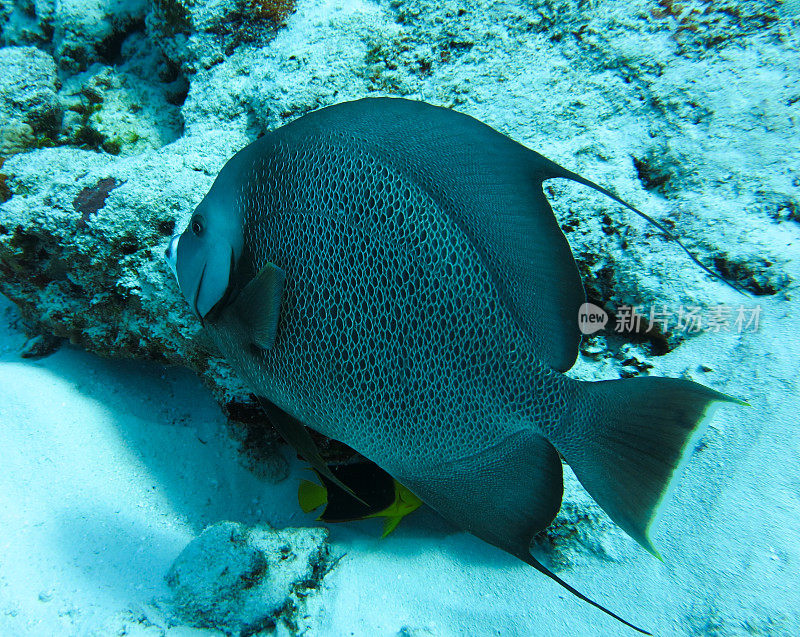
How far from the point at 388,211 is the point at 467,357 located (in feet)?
1.26

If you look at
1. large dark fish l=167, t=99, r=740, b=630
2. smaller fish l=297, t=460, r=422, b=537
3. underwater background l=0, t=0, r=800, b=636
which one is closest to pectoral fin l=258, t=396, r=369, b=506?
large dark fish l=167, t=99, r=740, b=630

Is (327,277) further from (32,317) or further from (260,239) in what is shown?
(32,317)

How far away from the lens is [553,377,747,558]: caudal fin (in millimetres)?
848

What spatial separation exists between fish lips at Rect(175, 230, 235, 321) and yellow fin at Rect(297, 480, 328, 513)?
44.9 inches

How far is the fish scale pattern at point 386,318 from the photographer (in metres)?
0.94

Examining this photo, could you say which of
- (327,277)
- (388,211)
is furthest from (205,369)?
(388,211)

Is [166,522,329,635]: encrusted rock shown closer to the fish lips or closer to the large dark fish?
the large dark fish

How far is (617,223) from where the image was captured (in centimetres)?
156

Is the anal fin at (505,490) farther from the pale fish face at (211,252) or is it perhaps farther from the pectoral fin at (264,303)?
the pale fish face at (211,252)

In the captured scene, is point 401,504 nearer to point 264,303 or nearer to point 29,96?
point 264,303

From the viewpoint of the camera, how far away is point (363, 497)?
1847 millimetres

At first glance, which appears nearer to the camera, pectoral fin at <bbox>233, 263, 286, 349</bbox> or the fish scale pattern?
the fish scale pattern

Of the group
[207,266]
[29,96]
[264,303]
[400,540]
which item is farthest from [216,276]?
[29,96]

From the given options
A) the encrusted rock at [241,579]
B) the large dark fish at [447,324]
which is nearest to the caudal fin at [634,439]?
the large dark fish at [447,324]
